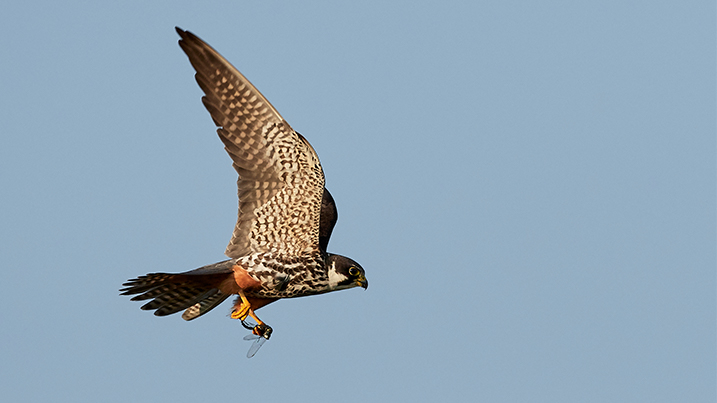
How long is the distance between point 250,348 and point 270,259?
0.88 metres

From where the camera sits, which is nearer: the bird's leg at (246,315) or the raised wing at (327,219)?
the bird's leg at (246,315)

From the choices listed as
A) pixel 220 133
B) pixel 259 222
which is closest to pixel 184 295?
pixel 259 222

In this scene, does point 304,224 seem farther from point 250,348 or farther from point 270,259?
point 250,348

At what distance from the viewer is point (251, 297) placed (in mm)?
8500

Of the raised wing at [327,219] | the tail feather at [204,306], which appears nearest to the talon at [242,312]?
the tail feather at [204,306]

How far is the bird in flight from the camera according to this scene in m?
8.09

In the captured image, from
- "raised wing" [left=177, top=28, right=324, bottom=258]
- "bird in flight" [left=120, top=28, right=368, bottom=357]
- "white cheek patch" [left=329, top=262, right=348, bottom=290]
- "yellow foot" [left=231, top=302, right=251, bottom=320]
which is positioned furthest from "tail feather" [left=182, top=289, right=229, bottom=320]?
"white cheek patch" [left=329, top=262, right=348, bottom=290]

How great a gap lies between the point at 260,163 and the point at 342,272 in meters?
1.38

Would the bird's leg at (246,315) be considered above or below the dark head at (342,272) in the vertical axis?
below

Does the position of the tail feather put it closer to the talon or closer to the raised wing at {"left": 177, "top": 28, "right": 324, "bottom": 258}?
the talon

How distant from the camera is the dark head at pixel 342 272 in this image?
8.66 metres

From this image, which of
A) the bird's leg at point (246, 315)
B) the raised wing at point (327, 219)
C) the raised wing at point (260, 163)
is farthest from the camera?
the raised wing at point (327, 219)

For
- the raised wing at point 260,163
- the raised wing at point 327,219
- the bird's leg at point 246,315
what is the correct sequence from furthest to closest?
the raised wing at point 327,219, the bird's leg at point 246,315, the raised wing at point 260,163

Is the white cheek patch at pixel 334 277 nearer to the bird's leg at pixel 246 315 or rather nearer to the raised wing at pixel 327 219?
the raised wing at pixel 327 219
